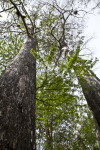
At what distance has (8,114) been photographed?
104cm

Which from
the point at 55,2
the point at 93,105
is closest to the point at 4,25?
the point at 55,2

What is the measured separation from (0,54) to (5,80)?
2716 mm

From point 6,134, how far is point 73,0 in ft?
25.8

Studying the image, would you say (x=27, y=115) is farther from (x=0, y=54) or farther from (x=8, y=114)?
(x=0, y=54)

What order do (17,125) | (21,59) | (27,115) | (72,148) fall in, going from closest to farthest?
1. (17,125)
2. (27,115)
3. (21,59)
4. (72,148)

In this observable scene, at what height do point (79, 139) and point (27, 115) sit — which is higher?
point (27, 115)

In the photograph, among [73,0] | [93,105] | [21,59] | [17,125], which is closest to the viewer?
[17,125]

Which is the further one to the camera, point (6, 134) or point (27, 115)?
point (27, 115)

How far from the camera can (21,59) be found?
2307 millimetres

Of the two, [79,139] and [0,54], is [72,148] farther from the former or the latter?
[0,54]

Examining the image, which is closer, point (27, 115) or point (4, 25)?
point (27, 115)

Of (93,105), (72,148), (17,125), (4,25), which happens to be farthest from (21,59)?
(72,148)

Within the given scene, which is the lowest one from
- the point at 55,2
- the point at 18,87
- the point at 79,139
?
the point at 79,139

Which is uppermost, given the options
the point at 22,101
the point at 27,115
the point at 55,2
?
the point at 55,2
